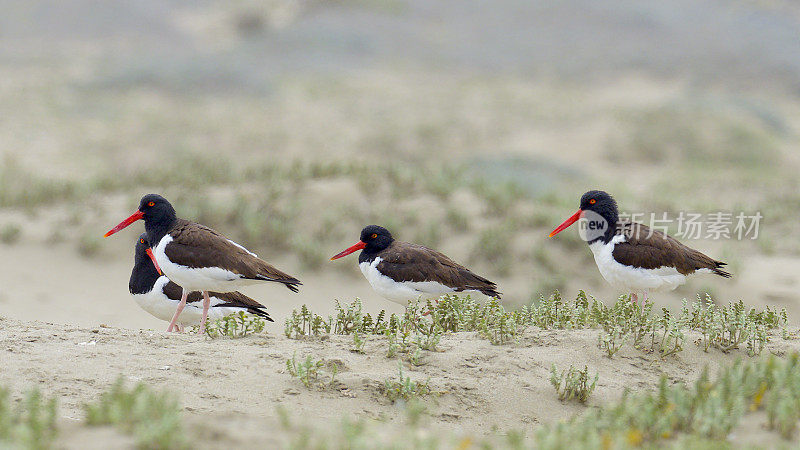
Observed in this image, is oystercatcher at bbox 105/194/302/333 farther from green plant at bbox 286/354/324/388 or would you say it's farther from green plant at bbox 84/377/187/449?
green plant at bbox 84/377/187/449

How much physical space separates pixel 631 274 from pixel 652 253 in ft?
0.93

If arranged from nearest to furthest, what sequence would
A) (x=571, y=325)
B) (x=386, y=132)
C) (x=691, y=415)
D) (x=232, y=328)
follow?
(x=691, y=415), (x=232, y=328), (x=571, y=325), (x=386, y=132)

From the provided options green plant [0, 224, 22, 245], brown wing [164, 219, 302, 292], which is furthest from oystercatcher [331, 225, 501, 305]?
green plant [0, 224, 22, 245]

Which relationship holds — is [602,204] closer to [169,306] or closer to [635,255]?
[635,255]

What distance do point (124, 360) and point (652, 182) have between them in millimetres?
18922

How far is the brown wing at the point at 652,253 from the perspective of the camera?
325 inches

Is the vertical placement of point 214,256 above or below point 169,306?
above

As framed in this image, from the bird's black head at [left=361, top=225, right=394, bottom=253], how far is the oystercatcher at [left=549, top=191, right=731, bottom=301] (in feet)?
6.57

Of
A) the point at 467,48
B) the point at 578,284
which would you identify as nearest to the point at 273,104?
the point at 467,48

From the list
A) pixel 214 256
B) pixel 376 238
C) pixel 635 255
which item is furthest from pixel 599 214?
pixel 214 256

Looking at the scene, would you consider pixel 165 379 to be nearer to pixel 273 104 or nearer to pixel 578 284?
pixel 578 284

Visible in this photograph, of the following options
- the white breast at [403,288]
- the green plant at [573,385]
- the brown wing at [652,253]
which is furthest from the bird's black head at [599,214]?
the green plant at [573,385]

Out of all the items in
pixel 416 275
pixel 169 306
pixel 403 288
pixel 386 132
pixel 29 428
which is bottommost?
pixel 29 428

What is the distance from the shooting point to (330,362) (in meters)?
6.36
